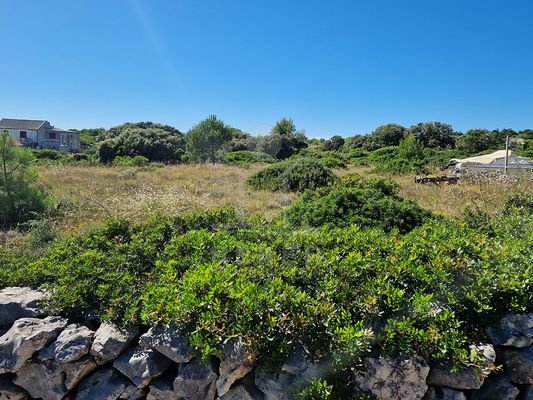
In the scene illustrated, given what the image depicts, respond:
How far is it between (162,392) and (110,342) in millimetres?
499

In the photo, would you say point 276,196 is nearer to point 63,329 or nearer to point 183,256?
point 183,256

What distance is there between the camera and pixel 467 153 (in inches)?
1505

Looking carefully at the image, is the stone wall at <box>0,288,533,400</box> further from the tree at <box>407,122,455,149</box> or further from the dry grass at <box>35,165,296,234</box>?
the tree at <box>407,122,455,149</box>

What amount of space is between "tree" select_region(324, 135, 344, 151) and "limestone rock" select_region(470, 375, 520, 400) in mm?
48209

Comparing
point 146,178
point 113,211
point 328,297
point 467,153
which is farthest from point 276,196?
point 467,153

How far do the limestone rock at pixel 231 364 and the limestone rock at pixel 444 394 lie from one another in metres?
1.10

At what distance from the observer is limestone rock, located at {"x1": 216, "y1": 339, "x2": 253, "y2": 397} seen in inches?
84.0

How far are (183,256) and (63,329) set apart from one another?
1058 mm

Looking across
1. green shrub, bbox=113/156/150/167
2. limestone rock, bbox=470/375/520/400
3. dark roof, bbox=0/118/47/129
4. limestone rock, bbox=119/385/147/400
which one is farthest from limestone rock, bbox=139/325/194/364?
dark roof, bbox=0/118/47/129

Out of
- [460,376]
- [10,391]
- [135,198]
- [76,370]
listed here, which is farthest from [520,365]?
[135,198]

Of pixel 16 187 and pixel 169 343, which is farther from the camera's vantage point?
pixel 16 187

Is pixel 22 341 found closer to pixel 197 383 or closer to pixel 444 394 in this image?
pixel 197 383

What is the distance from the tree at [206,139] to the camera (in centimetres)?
3025

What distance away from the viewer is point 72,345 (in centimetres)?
242
